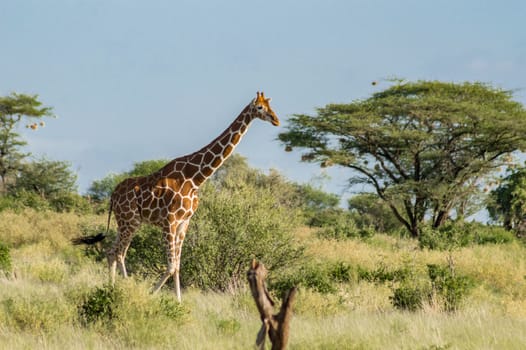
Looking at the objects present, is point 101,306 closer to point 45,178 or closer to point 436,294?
point 436,294

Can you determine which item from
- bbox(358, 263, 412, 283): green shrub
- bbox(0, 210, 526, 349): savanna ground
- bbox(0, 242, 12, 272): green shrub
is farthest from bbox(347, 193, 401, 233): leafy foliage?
bbox(0, 210, 526, 349): savanna ground

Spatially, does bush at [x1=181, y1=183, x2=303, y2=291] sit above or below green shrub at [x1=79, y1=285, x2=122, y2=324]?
above

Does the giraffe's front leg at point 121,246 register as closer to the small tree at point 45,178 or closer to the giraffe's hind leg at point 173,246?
the giraffe's hind leg at point 173,246

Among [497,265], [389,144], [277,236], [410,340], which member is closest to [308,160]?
[389,144]

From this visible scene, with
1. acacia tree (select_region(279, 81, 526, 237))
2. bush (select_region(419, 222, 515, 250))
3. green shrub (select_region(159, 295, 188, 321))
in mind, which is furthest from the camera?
acacia tree (select_region(279, 81, 526, 237))

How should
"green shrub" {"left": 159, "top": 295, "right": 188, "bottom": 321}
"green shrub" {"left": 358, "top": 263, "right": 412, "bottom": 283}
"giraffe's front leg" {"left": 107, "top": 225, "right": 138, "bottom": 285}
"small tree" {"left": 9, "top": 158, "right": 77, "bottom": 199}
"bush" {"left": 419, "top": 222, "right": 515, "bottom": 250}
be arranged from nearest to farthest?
"green shrub" {"left": 159, "top": 295, "right": 188, "bottom": 321} → "giraffe's front leg" {"left": 107, "top": 225, "right": 138, "bottom": 285} → "green shrub" {"left": 358, "top": 263, "right": 412, "bottom": 283} → "bush" {"left": 419, "top": 222, "right": 515, "bottom": 250} → "small tree" {"left": 9, "top": 158, "right": 77, "bottom": 199}

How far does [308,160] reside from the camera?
33406mm

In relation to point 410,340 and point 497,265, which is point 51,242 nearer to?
point 497,265

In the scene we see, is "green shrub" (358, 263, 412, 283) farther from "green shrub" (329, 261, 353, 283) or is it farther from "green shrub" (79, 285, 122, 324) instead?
"green shrub" (79, 285, 122, 324)

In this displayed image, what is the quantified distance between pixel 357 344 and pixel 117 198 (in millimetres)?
5710

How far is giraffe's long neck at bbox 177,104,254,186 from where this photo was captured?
1052 cm

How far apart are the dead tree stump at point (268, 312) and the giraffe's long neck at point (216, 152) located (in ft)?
19.6

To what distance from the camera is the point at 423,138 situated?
30.0 meters

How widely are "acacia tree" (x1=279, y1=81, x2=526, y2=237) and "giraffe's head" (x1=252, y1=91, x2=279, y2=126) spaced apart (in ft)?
66.9
